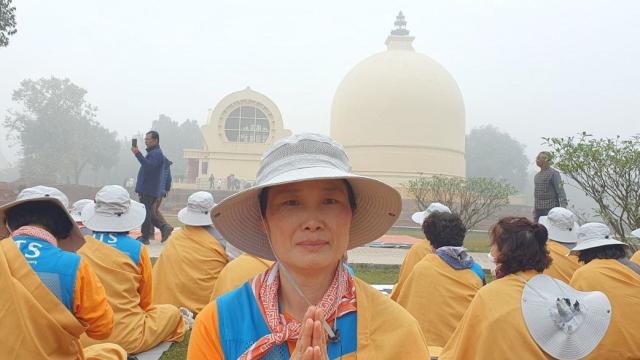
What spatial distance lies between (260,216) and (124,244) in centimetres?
281

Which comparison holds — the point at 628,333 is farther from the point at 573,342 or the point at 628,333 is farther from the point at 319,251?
the point at 319,251

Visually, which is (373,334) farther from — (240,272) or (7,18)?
(7,18)

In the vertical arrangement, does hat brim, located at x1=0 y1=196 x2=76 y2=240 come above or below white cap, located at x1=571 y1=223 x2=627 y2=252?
above

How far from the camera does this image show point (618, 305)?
3826 millimetres

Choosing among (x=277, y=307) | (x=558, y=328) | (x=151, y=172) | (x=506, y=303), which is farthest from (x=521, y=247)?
(x=151, y=172)

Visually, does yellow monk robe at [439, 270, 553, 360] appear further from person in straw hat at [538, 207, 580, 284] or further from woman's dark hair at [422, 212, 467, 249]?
person in straw hat at [538, 207, 580, 284]

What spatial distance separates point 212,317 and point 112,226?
3088 mm

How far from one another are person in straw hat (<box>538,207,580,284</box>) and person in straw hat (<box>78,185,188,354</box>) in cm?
338

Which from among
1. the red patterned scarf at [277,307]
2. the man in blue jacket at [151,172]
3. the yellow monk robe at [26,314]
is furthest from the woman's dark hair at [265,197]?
the man in blue jacket at [151,172]

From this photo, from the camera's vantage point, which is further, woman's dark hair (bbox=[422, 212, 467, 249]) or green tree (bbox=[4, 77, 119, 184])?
green tree (bbox=[4, 77, 119, 184])

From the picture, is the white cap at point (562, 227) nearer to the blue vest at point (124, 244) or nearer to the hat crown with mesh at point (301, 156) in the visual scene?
the blue vest at point (124, 244)

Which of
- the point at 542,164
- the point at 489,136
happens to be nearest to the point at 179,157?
the point at 489,136

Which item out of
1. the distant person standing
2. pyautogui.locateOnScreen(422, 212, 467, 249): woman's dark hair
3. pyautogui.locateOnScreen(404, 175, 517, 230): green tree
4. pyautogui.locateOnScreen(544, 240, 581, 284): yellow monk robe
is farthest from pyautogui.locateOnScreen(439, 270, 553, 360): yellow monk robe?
pyautogui.locateOnScreen(404, 175, 517, 230): green tree

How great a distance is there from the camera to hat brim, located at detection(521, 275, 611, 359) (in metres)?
2.82
